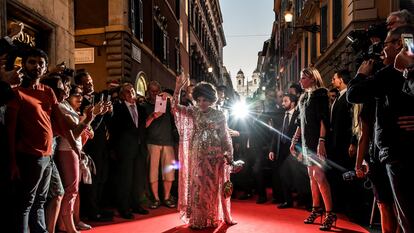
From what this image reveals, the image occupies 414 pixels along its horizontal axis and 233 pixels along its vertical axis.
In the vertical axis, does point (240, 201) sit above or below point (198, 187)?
below

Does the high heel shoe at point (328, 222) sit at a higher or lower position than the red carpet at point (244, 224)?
higher

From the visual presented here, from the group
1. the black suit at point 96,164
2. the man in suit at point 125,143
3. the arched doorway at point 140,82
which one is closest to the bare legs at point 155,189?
the man in suit at point 125,143

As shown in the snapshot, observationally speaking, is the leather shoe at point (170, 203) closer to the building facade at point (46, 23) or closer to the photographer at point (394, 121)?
the building facade at point (46, 23)

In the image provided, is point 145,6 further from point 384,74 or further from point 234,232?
point 384,74

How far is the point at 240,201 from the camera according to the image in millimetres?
6641

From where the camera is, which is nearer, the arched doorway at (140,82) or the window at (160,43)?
the arched doorway at (140,82)

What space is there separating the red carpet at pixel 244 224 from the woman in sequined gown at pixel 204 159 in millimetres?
190

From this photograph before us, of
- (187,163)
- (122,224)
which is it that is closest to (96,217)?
(122,224)

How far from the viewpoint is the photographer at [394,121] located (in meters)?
2.31

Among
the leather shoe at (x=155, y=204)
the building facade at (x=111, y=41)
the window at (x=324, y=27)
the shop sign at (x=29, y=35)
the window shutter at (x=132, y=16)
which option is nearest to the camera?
the leather shoe at (x=155, y=204)

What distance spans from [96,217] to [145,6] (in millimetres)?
13875

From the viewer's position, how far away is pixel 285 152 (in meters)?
6.33

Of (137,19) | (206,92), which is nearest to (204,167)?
(206,92)

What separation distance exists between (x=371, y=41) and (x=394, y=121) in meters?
1.53
